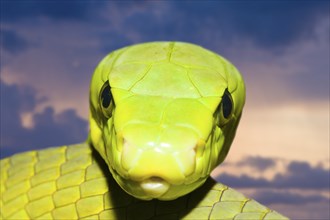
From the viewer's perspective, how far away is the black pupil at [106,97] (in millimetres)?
4402

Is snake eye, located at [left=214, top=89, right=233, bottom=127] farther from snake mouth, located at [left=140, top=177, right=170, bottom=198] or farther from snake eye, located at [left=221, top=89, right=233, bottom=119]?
snake mouth, located at [left=140, top=177, right=170, bottom=198]

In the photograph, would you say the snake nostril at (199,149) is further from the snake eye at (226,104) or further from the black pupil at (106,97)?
the black pupil at (106,97)

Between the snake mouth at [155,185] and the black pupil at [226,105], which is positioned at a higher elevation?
the black pupil at [226,105]

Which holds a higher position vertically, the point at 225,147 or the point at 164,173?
the point at 164,173

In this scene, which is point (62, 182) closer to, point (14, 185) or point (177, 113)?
point (14, 185)

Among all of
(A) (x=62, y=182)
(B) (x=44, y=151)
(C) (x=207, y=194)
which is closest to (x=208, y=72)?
(C) (x=207, y=194)

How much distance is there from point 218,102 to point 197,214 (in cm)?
89

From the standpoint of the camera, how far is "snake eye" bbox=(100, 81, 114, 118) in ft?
14.4

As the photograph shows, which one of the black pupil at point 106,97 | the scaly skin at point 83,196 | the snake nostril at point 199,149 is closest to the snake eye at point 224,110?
the snake nostril at point 199,149

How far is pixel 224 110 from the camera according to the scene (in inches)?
175

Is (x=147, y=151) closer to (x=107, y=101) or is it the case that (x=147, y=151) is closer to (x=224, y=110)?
(x=107, y=101)

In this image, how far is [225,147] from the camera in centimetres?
476

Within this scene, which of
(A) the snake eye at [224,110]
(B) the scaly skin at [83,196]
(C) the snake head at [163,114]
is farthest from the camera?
(B) the scaly skin at [83,196]

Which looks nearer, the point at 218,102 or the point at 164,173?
the point at 164,173
